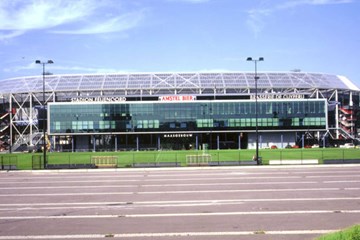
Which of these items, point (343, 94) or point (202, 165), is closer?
point (202, 165)

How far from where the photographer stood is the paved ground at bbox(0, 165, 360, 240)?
13.5 m

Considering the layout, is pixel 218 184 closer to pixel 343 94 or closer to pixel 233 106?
pixel 233 106

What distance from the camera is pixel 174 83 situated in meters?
125

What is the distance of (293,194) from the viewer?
21.0 metres

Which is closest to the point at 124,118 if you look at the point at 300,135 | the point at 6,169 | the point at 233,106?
the point at 233,106

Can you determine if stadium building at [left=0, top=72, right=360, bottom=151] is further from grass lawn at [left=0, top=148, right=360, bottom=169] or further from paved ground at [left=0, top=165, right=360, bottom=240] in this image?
paved ground at [left=0, top=165, right=360, bottom=240]

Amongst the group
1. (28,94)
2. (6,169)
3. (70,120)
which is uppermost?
(28,94)

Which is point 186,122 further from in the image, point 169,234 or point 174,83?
point 169,234

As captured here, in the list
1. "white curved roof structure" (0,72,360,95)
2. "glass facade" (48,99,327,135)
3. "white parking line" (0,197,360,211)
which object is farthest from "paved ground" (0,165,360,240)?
"white curved roof structure" (0,72,360,95)

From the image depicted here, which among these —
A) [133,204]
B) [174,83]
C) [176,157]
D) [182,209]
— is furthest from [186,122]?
[182,209]

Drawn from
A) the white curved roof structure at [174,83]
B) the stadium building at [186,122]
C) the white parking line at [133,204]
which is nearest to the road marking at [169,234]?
the white parking line at [133,204]

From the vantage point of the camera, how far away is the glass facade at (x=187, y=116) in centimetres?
10938

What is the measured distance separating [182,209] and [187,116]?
305ft

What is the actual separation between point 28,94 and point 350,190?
115 m
